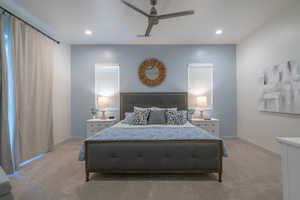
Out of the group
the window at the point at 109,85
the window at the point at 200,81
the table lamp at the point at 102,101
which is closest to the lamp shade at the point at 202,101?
the window at the point at 200,81

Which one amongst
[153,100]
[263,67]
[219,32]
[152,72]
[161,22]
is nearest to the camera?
[161,22]

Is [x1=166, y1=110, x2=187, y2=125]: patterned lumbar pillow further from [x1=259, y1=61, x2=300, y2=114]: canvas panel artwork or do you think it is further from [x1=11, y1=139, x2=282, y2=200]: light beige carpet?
[x1=259, y1=61, x2=300, y2=114]: canvas panel artwork

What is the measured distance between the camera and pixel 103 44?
4375 millimetres

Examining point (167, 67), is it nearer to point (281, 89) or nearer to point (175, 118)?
point (175, 118)

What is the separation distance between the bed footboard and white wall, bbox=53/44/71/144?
2.26 metres

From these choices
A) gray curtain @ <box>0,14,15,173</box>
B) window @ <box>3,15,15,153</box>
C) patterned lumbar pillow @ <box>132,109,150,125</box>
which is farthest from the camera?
patterned lumbar pillow @ <box>132,109,150,125</box>

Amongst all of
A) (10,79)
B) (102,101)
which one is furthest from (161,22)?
(10,79)

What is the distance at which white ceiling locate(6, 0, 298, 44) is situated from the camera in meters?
2.55

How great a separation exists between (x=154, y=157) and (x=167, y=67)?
115 inches

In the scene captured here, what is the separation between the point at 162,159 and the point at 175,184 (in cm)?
36

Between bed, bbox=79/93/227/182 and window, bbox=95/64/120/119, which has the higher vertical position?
window, bbox=95/64/120/119

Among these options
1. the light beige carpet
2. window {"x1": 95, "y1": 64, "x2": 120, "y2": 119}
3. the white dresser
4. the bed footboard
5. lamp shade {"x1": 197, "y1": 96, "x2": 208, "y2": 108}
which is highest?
window {"x1": 95, "y1": 64, "x2": 120, "y2": 119}

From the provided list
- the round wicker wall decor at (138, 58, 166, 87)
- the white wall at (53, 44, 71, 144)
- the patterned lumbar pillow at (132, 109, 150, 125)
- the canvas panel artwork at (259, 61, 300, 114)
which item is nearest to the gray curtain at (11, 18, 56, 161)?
the white wall at (53, 44, 71, 144)

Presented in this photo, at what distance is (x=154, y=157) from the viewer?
2129 mm
